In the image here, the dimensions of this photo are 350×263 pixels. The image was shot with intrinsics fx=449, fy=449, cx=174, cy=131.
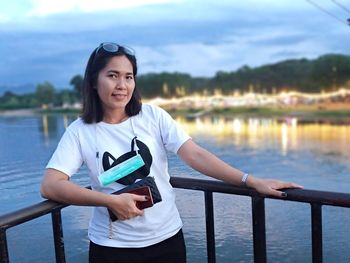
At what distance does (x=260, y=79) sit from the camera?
78000 millimetres

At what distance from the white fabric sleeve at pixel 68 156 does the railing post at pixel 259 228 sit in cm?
72

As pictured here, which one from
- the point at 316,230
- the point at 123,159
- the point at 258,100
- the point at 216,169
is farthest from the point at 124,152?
the point at 258,100

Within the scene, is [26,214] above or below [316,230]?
above

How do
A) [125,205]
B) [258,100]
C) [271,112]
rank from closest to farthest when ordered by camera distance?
[125,205] → [271,112] → [258,100]

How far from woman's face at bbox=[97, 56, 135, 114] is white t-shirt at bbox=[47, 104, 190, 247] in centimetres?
9

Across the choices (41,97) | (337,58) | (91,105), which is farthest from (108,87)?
(41,97)

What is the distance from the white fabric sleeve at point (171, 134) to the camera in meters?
1.76

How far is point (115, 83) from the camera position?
5.55 ft

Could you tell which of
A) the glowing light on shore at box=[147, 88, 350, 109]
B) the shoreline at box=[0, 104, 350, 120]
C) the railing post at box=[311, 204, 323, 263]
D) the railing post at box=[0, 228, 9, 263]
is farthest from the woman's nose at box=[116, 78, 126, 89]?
the glowing light on shore at box=[147, 88, 350, 109]

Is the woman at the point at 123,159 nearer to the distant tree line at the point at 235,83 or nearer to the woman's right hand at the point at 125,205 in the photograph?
the woman's right hand at the point at 125,205

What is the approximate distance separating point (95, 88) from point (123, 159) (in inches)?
12.0

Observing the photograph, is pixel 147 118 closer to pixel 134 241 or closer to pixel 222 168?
pixel 222 168

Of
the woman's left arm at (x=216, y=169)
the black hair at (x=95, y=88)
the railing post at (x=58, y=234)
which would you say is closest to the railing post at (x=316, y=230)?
the woman's left arm at (x=216, y=169)

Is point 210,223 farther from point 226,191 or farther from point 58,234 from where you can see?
point 58,234
